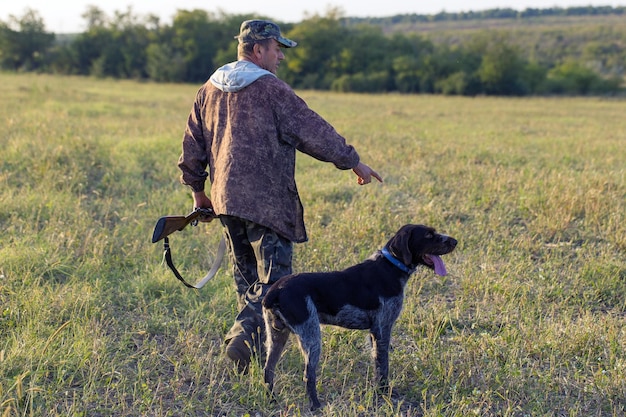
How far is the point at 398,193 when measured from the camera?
823 cm

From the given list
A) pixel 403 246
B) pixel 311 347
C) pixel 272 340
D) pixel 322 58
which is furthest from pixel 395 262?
pixel 322 58

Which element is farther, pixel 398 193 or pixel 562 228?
pixel 398 193

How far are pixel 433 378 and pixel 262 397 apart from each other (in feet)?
3.68

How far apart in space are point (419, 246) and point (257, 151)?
1.16 m

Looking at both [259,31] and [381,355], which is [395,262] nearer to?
[381,355]

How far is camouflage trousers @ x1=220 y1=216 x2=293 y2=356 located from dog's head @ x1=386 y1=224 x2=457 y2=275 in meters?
Answer: 0.74

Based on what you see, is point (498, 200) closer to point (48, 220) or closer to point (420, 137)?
point (48, 220)

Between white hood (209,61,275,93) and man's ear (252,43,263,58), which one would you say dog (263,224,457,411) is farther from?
man's ear (252,43,263,58)

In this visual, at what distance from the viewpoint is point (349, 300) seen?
3318mm

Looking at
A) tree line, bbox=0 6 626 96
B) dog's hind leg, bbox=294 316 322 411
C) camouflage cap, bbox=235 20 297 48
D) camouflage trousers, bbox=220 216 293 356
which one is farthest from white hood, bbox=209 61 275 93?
tree line, bbox=0 6 626 96

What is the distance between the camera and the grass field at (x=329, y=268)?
3480mm

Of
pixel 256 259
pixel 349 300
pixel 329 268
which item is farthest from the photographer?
pixel 329 268

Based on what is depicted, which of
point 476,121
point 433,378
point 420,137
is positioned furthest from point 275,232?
point 476,121

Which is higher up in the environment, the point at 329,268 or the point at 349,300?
the point at 349,300
